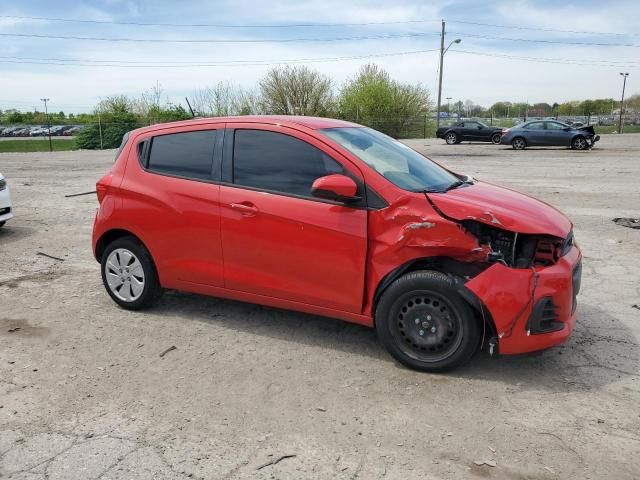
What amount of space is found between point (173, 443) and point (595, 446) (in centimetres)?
225

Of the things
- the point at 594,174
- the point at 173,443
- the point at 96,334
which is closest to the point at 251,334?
the point at 96,334

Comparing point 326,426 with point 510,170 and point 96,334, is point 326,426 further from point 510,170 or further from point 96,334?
point 510,170

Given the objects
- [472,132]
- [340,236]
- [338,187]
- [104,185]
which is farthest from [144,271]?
[472,132]

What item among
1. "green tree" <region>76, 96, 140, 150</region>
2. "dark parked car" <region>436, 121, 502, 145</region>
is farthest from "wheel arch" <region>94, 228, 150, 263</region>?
"green tree" <region>76, 96, 140, 150</region>

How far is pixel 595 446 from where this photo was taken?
2.97 meters

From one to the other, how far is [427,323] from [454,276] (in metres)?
0.36

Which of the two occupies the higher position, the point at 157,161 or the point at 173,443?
the point at 157,161

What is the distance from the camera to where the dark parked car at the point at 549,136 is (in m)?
25.1

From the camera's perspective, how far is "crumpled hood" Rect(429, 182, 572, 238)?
361 cm

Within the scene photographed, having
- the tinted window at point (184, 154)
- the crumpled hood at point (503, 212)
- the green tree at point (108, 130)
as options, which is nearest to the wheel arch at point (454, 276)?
the crumpled hood at point (503, 212)

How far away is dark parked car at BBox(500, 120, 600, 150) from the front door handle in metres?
24.4

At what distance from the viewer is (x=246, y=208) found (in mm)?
4234

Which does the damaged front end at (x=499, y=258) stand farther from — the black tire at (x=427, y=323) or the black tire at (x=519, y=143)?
the black tire at (x=519, y=143)

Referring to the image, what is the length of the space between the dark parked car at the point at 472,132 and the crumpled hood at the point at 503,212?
98.2 ft
